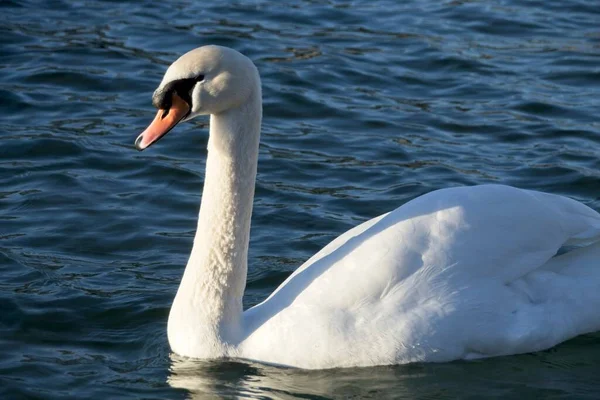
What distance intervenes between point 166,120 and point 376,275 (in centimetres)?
134

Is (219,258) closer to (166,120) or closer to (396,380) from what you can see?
(166,120)

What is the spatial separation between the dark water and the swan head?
4.39 ft

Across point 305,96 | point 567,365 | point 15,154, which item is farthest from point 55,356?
point 305,96

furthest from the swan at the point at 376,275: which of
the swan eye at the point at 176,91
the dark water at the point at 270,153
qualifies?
the dark water at the point at 270,153

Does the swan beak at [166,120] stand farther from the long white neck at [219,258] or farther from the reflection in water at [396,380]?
the reflection in water at [396,380]

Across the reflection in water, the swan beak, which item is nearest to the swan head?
the swan beak

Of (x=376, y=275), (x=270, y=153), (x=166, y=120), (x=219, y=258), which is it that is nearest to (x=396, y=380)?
(x=376, y=275)

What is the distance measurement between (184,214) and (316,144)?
6.04 feet

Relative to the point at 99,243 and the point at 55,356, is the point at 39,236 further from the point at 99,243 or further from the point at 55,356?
the point at 55,356

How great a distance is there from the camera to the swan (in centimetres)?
626

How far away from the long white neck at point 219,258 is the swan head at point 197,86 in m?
0.25

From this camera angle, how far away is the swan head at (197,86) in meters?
6.12

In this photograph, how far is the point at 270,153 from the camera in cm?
1027

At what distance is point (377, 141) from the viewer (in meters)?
10.6
